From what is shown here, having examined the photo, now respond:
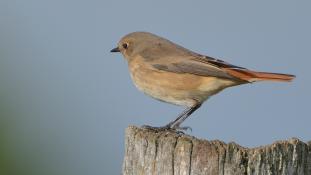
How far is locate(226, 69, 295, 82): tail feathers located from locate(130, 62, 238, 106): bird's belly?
21 centimetres

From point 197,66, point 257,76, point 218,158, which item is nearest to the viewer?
point 218,158

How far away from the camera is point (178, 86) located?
262 inches

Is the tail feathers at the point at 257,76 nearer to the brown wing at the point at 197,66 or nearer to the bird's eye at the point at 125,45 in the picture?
the brown wing at the point at 197,66

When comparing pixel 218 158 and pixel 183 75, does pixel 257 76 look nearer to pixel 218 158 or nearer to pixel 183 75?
pixel 183 75

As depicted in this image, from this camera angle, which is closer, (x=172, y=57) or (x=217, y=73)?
(x=217, y=73)

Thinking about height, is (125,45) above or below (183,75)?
above

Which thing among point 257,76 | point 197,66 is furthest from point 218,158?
point 197,66

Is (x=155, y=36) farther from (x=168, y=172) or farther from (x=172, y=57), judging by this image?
(x=168, y=172)

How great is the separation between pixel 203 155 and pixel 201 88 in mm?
3127

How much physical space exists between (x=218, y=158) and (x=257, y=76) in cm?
293

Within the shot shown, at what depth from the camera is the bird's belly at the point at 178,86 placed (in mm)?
6582

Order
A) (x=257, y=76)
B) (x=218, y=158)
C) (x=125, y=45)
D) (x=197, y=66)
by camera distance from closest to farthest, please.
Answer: (x=218, y=158) < (x=257, y=76) < (x=197, y=66) < (x=125, y=45)

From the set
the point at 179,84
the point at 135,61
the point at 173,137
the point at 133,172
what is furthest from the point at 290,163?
the point at 135,61

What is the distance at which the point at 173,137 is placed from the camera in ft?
12.1
